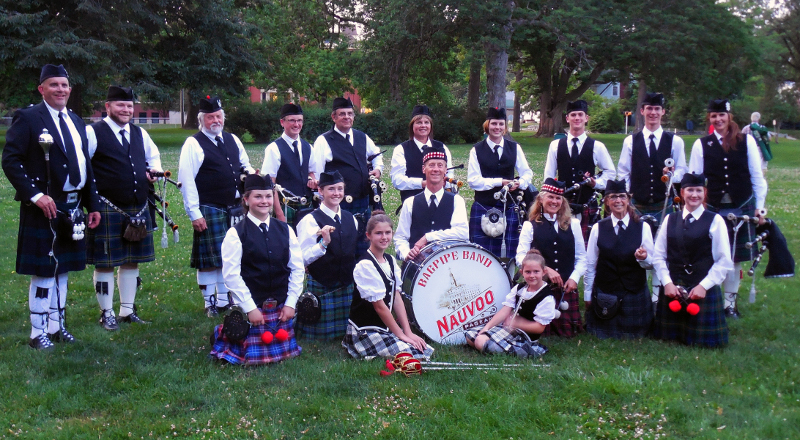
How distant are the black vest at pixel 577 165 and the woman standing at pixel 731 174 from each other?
839mm

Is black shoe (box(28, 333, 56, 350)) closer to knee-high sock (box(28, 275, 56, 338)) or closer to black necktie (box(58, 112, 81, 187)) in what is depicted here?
A: knee-high sock (box(28, 275, 56, 338))

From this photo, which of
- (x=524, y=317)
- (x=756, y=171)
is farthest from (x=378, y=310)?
(x=756, y=171)

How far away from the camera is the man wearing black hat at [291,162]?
607 centimetres

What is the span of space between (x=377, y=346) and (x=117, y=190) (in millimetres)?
2301

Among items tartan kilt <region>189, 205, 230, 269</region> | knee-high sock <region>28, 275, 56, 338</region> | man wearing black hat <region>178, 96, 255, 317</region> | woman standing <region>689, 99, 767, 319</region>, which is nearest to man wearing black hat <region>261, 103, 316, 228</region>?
man wearing black hat <region>178, 96, 255, 317</region>

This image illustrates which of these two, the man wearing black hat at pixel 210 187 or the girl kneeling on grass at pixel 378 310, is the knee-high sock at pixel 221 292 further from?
the girl kneeling on grass at pixel 378 310

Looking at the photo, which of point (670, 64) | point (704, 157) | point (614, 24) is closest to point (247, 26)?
point (614, 24)

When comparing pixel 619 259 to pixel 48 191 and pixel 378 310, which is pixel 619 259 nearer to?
pixel 378 310

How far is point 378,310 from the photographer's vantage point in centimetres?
491

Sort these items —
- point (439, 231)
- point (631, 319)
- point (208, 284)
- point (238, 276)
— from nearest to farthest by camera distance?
point (238, 276), point (631, 319), point (439, 231), point (208, 284)

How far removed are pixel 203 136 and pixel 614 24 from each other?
21.8 meters

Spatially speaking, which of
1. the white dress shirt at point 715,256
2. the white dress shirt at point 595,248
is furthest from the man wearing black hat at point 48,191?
Result: the white dress shirt at point 715,256

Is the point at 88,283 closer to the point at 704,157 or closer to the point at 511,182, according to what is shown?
the point at 511,182

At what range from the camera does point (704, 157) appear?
5.77 meters
